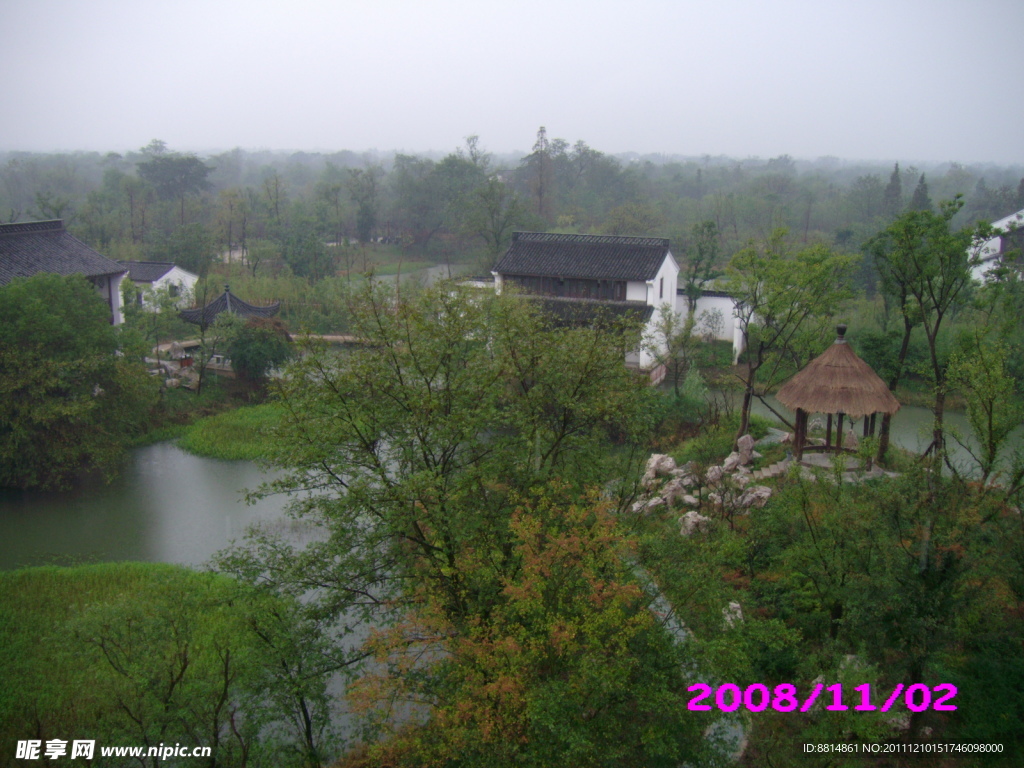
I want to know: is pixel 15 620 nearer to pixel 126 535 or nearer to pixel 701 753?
pixel 126 535

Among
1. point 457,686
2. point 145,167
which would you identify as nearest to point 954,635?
point 457,686

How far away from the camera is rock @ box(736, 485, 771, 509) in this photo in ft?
31.7

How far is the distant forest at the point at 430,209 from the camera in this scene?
24.8 metres

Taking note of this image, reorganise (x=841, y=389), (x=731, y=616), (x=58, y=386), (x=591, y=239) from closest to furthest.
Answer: (x=731, y=616) → (x=841, y=389) → (x=58, y=386) → (x=591, y=239)

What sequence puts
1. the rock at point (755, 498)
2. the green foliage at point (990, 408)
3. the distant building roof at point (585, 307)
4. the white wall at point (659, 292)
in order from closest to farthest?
1. the green foliage at point (990, 408)
2. the rock at point (755, 498)
3. the distant building roof at point (585, 307)
4. the white wall at point (659, 292)

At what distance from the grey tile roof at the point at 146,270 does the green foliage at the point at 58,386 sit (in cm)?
755

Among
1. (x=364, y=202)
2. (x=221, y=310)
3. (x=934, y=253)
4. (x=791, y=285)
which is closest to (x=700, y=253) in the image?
(x=791, y=285)

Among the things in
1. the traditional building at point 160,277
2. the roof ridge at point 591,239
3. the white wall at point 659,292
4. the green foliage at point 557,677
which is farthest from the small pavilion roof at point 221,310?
the green foliage at point 557,677

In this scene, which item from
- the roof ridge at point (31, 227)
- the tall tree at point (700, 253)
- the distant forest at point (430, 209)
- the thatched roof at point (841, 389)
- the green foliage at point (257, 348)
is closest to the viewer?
the thatched roof at point (841, 389)

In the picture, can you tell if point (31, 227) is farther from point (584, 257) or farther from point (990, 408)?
point (990, 408)

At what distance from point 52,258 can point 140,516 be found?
25.1ft

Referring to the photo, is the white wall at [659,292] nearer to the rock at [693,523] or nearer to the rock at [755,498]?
the rock at [755,498]
